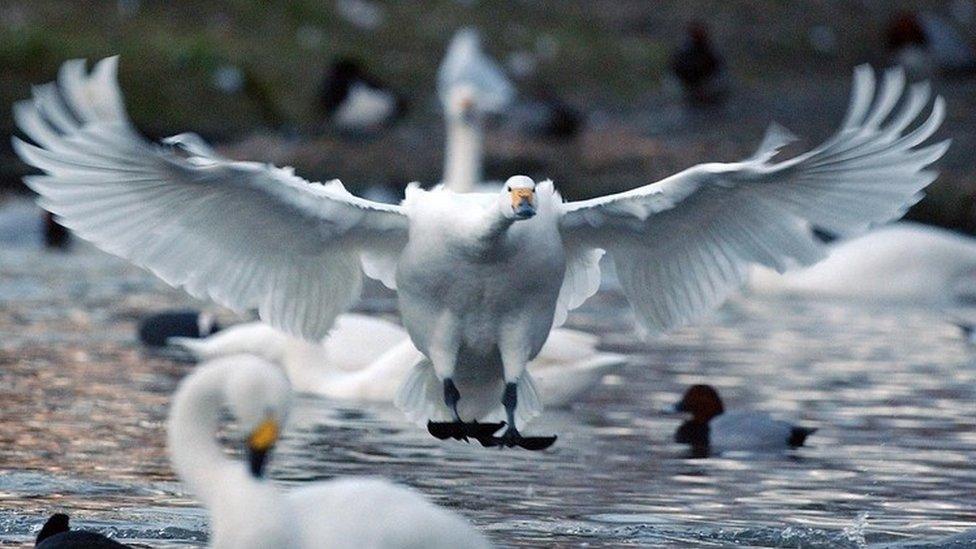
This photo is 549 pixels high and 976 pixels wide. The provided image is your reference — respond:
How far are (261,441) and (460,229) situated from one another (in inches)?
106

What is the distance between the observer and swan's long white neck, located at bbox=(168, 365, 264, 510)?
600 cm

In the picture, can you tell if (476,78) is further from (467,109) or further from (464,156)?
(464,156)

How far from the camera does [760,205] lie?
882 centimetres

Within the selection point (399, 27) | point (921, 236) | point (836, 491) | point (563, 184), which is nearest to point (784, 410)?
point (836, 491)

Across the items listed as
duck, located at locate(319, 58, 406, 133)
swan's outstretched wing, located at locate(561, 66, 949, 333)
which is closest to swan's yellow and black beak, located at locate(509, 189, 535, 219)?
swan's outstretched wing, located at locate(561, 66, 949, 333)

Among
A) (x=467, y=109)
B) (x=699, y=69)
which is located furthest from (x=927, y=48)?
(x=467, y=109)

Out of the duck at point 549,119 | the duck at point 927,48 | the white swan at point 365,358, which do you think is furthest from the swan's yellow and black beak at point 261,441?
the duck at point 927,48

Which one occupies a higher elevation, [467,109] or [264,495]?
[467,109]

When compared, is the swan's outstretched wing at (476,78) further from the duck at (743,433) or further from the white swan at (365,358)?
the duck at (743,433)

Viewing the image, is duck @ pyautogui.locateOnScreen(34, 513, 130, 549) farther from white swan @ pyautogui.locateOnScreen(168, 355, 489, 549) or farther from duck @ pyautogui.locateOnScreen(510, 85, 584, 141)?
duck @ pyautogui.locateOnScreen(510, 85, 584, 141)

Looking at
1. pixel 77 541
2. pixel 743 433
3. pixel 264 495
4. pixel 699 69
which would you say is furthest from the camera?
pixel 699 69

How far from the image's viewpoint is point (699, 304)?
9.37 m

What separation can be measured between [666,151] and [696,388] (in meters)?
13.7

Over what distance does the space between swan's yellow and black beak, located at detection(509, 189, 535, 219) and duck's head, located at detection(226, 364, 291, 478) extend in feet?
7.59
